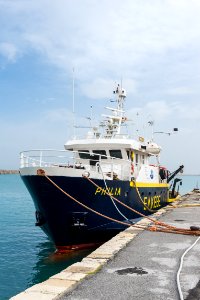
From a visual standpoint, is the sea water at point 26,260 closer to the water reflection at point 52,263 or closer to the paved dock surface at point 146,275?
the water reflection at point 52,263

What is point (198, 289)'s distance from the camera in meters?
6.05

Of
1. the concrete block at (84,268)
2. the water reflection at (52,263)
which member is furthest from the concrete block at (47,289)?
the water reflection at (52,263)

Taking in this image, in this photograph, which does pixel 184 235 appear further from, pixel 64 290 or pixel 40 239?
pixel 40 239

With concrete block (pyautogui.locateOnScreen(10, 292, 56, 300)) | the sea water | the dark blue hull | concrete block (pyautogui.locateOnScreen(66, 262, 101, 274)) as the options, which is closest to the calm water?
the sea water

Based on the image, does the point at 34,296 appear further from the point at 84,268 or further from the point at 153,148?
the point at 153,148

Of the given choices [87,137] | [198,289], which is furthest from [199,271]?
[87,137]

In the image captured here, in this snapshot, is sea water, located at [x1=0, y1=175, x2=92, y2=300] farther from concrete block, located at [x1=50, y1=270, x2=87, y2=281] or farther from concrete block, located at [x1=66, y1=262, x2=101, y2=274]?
concrete block, located at [x1=50, y1=270, x2=87, y2=281]

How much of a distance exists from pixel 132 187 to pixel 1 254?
6.86 meters

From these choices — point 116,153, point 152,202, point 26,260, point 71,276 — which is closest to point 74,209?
point 26,260

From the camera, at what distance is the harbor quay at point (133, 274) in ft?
19.3

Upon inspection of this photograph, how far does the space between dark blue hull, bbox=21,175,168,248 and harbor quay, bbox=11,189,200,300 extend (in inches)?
128

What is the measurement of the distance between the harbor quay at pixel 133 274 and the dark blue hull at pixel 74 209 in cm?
325

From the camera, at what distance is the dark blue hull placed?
513 inches

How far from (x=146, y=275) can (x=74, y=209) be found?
6.77 meters
